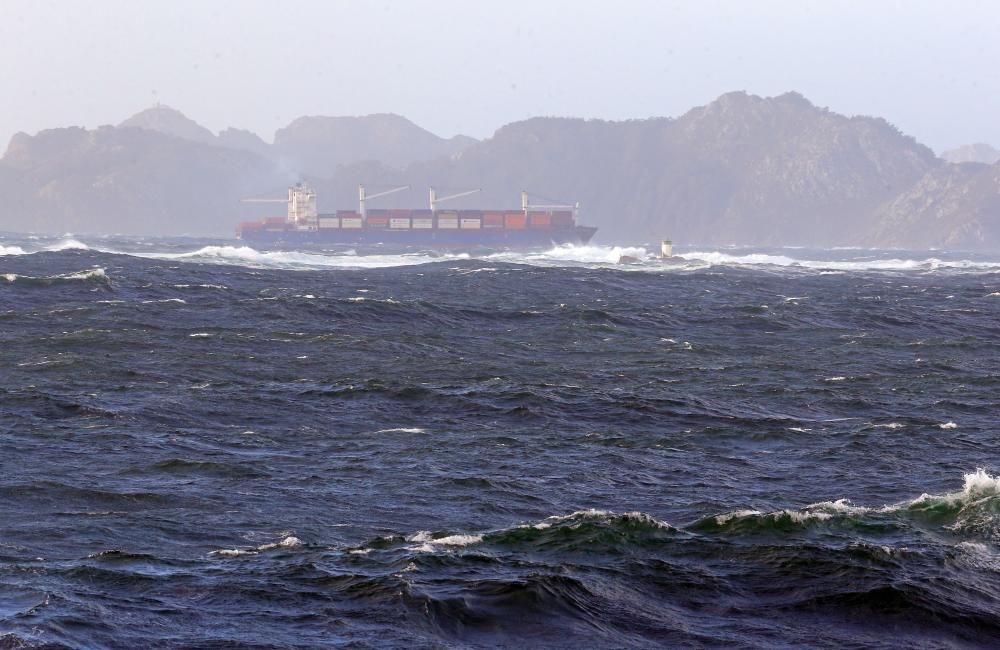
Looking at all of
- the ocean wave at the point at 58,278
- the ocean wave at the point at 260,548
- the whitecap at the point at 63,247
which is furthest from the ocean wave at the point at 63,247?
the ocean wave at the point at 260,548

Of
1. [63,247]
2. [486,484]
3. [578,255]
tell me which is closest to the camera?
[486,484]

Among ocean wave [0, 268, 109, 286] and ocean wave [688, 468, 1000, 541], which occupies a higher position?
ocean wave [0, 268, 109, 286]

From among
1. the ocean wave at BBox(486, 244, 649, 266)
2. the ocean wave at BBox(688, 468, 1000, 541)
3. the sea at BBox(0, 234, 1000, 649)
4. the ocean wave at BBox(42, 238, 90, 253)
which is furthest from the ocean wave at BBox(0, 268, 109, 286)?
the ocean wave at BBox(486, 244, 649, 266)

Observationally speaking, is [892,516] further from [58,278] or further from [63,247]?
[63,247]

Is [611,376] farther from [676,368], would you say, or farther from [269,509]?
[269,509]

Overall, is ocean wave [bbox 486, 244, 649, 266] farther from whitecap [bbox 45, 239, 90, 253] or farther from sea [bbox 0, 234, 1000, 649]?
sea [bbox 0, 234, 1000, 649]

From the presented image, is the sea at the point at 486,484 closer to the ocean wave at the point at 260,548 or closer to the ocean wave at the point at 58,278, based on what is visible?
the ocean wave at the point at 260,548

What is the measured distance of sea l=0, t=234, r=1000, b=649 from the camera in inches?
619

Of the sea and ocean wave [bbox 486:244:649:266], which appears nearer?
the sea

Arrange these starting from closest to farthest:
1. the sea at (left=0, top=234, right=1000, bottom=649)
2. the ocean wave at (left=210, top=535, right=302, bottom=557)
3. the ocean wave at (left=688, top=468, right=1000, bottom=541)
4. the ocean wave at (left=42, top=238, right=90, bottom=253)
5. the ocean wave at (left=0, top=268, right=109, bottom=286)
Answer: the sea at (left=0, top=234, right=1000, bottom=649) → the ocean wave at (left=210, top=535, right=302, bottom=557) → the ocean wave at (left=688, top=468, right=1000, bottom=541) → the ocean wave at (left=0, top=268, right=109, bottom=286) → the ocean wave at (left=42, top=238, right=90, bottom=253)

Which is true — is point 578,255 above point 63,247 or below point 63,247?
below

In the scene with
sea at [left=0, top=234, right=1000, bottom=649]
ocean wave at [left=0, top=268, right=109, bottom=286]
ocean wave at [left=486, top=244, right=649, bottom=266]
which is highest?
ocean wave at [left=0, top=268, right=109, bottom=286]

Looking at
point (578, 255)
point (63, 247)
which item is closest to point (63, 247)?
point (63, 247)

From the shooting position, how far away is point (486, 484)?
24547mm
